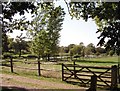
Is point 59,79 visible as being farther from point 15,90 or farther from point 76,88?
point 15,90

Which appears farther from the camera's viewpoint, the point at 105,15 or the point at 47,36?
the point at 47,36

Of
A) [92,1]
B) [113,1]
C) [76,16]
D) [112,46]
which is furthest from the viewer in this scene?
[76,16]

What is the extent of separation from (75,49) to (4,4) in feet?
265

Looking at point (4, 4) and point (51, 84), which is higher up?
point (4, 4)

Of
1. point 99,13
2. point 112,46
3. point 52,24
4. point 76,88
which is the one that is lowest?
point 76,88

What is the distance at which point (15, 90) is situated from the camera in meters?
14.8

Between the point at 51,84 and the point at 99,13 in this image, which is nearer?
the point at 99,13

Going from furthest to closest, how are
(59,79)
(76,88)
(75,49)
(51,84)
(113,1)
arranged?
(75,49) → (59,79) → (51,84) → (76,88) → (113,1)

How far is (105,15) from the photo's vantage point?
1109cm

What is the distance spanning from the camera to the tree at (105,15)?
953cm

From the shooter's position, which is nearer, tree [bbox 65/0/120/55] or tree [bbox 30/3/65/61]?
tree [bbox 65/0/120/55]

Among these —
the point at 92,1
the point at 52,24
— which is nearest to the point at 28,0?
the point at 92,1

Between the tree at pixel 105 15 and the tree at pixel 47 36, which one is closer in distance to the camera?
the tree at pixel 105 15

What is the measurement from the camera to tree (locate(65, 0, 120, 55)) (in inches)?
375
